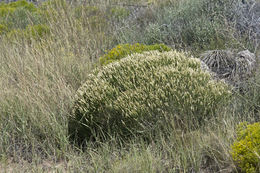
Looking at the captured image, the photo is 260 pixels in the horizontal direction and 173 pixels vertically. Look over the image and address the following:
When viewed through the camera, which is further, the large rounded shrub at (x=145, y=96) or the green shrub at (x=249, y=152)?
the large rounded shrub at (x=145, y=96)

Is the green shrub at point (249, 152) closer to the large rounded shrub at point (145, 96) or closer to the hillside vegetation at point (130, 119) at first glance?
the hillside vegetation at point (130, 119)

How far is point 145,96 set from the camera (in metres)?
3.78

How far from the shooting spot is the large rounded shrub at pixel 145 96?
369 cm

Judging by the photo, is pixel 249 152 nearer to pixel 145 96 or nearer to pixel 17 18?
pixel 145 96

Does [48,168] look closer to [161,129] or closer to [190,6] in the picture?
[161,129]

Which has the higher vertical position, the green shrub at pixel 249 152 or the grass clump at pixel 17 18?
the grass clump at pixel 17 18

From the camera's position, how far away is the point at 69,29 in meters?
6.58

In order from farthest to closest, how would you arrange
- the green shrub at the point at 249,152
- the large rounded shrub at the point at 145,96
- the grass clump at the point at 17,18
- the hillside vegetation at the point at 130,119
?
1. the grass clump at the point at 17,18
2. the large rounded shrub at the point at 145,96
3. the hillside vegetation at the point at 130,119
4. the green shrub at the point at 249,152

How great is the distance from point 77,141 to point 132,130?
35.4 inches

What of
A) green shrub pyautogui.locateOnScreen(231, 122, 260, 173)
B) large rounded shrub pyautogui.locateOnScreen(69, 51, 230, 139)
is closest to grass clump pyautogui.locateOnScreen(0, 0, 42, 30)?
large rounded shrub pyautogui.locateOnScreen(69, 51, 230, 139)

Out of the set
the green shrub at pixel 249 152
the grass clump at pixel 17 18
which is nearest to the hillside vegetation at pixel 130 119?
the green shrub at pixel 249 152

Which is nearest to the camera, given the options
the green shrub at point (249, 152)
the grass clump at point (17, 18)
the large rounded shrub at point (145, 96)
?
the green shrub at point (249, 152)

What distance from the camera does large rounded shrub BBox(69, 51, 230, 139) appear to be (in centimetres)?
369

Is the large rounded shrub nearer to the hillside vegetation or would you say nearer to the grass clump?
the hillside vegetation
